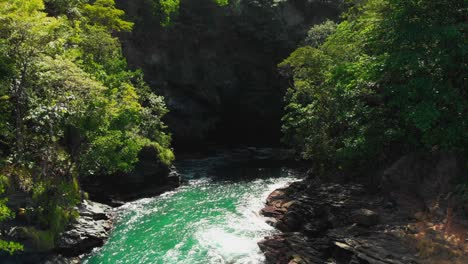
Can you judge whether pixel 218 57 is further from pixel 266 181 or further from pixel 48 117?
pixel 48 117

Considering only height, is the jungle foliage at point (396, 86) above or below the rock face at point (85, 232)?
above

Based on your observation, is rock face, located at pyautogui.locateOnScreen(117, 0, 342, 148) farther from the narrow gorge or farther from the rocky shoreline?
the rocky shoreline

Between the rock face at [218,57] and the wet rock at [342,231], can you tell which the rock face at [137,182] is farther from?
the rock face at [218,57]

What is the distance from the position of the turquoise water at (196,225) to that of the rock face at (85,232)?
706 millimetres

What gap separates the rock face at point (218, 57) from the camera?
54.6 metres

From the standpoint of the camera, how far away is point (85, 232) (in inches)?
934

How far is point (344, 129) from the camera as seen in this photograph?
28297 mm

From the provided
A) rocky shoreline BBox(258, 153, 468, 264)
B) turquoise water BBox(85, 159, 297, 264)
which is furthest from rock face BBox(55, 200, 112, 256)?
rocky shoreline BBox(258, 153, 468, 264)

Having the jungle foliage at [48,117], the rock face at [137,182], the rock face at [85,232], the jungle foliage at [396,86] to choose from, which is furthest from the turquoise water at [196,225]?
the jungle foliage at [396,86]

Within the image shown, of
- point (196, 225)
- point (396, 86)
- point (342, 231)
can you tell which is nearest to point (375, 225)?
point (342, 231)

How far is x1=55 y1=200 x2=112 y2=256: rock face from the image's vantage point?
72.6 feet

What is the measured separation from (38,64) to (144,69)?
3424 centimetres

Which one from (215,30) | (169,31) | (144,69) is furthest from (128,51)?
(215,30)

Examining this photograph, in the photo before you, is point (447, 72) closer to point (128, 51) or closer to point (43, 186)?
point (43, 186)
